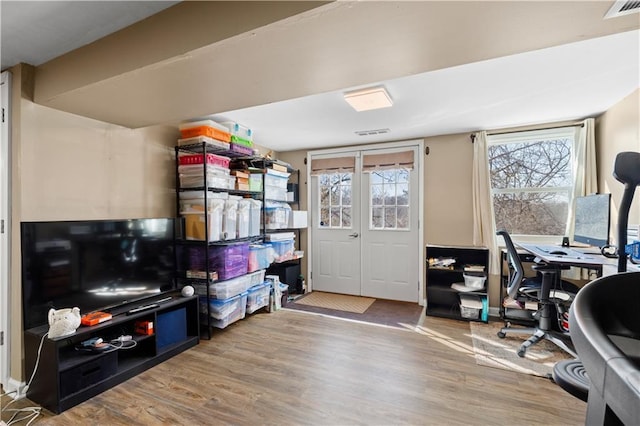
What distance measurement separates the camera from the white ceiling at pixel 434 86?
151cm

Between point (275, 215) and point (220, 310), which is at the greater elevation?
point (275, 215)

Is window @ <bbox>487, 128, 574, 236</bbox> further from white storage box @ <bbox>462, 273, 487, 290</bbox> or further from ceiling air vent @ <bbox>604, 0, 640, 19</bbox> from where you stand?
ceiling air vent @ <bbox>604, 0, 640, 19</bbox>

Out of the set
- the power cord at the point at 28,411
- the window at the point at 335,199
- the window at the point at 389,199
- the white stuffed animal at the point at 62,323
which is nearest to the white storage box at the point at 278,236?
the window at the point at 335,199

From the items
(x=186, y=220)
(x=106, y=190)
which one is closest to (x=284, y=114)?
(x=186, y=220)

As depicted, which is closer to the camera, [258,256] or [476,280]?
[476,280]

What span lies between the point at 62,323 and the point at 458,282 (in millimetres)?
3795

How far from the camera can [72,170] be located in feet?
7.20

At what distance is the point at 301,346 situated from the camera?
2.69 meters

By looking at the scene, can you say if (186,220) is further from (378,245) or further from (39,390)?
(378,245)

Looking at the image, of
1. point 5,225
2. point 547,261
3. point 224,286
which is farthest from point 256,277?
point 547,261

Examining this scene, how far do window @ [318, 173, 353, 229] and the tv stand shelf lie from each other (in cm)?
245

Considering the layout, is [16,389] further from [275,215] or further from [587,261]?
[587,261]

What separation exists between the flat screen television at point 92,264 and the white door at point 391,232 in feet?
8.84

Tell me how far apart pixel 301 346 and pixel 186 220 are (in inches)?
67.8
